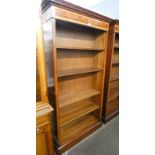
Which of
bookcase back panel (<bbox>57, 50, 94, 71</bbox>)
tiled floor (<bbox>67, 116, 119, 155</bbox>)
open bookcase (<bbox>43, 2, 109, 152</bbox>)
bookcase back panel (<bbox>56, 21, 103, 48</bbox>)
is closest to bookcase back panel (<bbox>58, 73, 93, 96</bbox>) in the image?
open bookcase (<bbox>43, 2, 109, 152</bbox>)

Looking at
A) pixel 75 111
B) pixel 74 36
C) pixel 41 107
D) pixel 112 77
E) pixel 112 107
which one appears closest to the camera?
pixel 41 107

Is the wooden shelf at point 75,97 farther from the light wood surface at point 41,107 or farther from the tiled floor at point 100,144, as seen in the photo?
the tiled floor at point 100,144

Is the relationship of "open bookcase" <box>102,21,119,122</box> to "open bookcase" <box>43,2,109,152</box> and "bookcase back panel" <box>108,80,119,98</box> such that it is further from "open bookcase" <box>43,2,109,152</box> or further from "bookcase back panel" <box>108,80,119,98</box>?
"open bookcase" <box>43,2,109,152</box>

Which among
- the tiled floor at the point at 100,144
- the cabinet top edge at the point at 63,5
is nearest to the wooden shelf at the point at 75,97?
the tiled floor at the point at 100,144

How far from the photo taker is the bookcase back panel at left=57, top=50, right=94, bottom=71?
1.76 m

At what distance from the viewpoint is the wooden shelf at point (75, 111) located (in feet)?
5.97

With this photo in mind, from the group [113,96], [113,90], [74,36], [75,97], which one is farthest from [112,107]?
[74,36]

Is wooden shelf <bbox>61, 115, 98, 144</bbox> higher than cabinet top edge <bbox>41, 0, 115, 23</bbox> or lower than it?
lower

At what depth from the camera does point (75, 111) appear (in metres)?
2.01

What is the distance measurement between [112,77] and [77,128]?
1.17 metres

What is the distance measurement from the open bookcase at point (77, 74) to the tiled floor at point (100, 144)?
0.30 feet

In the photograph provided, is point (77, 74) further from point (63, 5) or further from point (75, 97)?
point (63, 5)

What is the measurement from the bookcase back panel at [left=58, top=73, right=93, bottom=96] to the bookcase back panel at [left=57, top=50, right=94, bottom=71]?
19 cm
